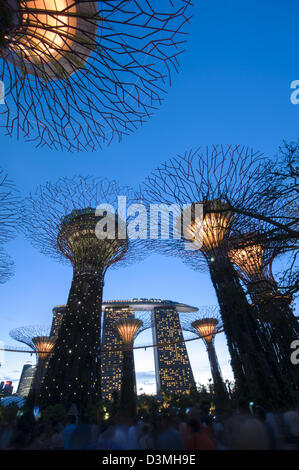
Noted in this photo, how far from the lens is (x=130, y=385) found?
15.1m

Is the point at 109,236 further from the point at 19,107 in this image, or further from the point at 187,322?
the point at 187,322

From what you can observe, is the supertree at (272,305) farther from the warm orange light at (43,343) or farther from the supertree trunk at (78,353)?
the warm orange light at (43,343)

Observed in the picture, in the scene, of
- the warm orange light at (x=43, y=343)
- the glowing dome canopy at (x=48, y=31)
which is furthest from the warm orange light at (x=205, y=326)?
the glowing dome canopy at (x=48, y=31)

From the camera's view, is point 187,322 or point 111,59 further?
point 187,322

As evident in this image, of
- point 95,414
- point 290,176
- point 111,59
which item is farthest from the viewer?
point 95,414

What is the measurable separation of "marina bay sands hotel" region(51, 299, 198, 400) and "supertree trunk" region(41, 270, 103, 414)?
65838mm

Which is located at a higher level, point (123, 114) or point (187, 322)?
point (187, 322)

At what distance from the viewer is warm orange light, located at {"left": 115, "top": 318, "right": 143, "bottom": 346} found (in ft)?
62.3

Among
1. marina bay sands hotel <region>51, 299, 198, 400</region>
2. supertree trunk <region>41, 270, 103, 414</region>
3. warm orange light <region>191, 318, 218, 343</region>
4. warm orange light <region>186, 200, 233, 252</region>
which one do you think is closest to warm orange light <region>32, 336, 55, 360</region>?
supertree trunk <region>41, 270, 103, 414</region>

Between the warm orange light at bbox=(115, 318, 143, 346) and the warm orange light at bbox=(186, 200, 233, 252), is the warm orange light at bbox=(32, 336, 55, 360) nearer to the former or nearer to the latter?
the warm orange light at bbox=(115, 318, 143, 346)

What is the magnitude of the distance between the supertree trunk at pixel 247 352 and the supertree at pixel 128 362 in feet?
25.8
